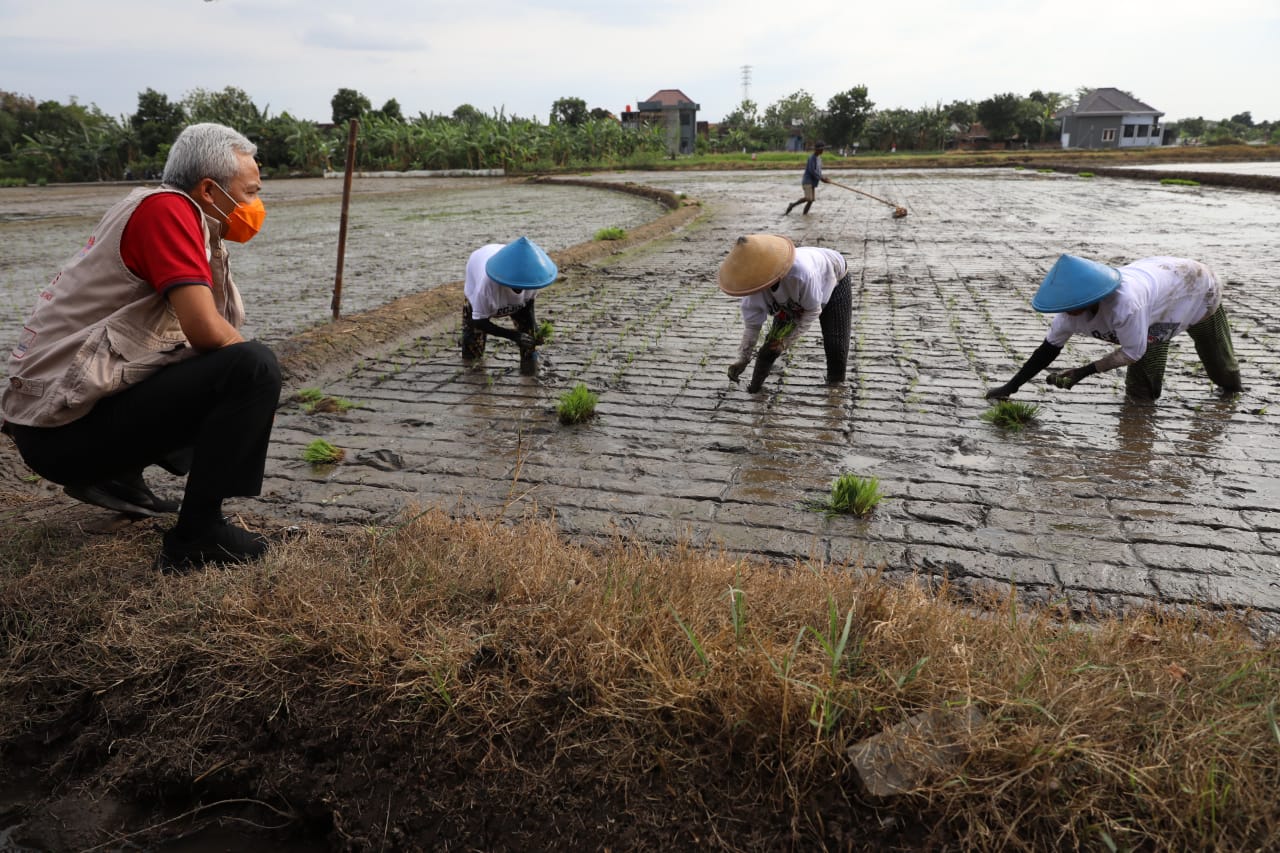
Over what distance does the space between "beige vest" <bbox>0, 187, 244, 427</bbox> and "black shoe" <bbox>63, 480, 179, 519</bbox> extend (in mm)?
489

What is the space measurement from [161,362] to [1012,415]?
4.36m

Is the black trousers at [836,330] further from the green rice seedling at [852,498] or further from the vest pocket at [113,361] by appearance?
the vest pocket at [113,361]

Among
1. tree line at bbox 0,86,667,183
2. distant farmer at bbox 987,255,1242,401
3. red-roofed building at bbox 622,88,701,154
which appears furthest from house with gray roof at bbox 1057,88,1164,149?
distant farmer at bbox 987,255,1242,401

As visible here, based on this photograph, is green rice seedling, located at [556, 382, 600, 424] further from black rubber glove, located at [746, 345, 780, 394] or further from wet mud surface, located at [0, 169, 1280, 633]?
black rubber glove, located at [746, 345, 780, 394]

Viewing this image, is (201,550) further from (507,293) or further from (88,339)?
(507,293)

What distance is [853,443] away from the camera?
186 inches

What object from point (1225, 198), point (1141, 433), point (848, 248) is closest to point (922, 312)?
point (1141, 433)

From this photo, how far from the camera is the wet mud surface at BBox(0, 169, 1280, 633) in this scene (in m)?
3.52

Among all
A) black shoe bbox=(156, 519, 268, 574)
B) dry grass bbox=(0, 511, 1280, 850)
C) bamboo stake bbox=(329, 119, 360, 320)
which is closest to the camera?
dry grass bbox=(0, 511, 1280, 850)

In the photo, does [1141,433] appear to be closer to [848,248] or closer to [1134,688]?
[1134,688]

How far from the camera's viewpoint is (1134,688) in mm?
2258

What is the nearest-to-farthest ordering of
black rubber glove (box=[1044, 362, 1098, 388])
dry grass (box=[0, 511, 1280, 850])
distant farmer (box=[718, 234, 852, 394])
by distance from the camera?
1. dry grass (box=[0, 511, 1280, 850])
2. black rubber glove (box=[1044, 362, 1098, 388])
3. distant farmer (box=[718, 234, 852, 394])

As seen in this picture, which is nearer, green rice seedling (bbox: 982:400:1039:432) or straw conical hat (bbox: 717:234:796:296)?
green rice seedling (bbox: 982:400:1039:432)

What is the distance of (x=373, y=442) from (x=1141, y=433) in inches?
174
